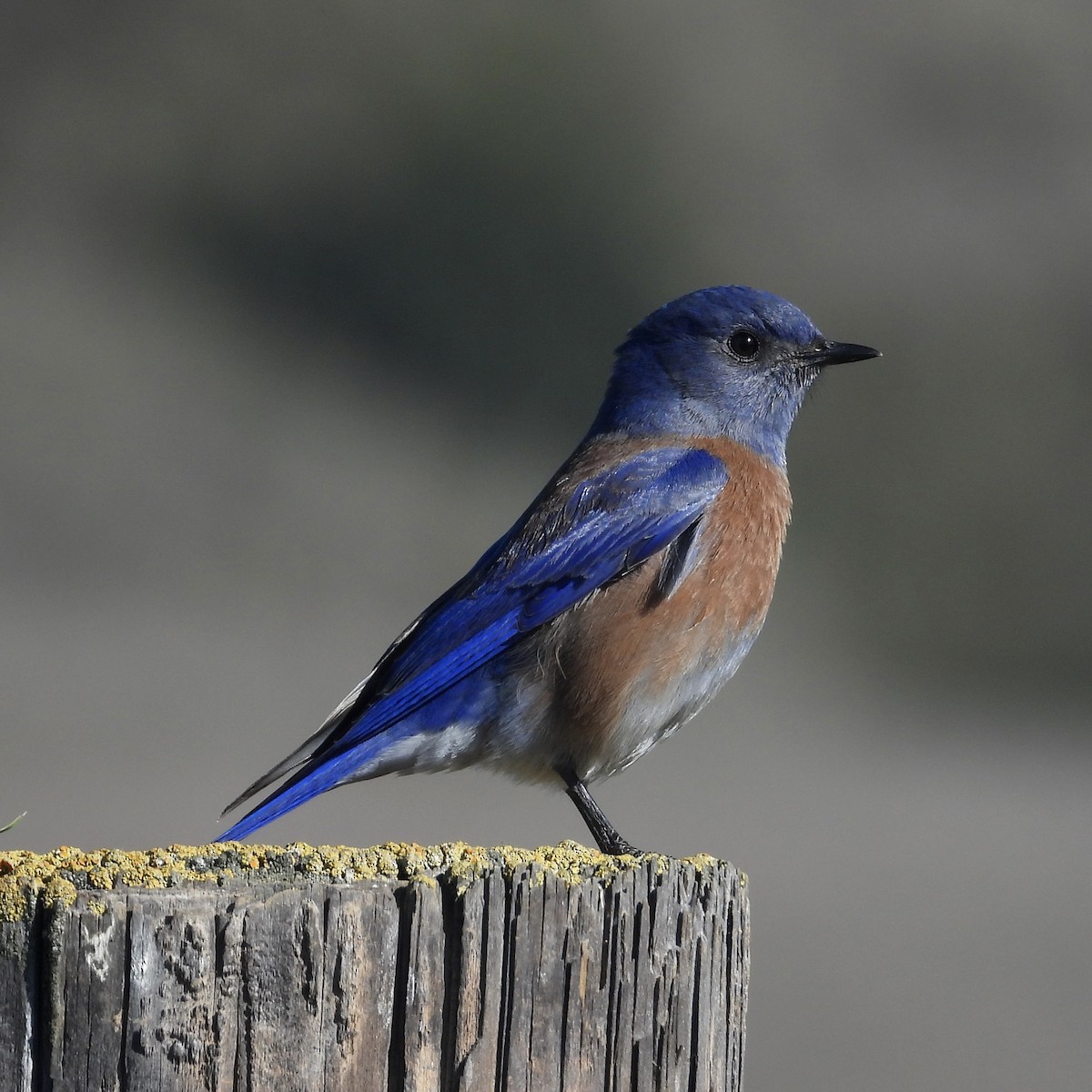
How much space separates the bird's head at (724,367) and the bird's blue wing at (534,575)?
348 mm

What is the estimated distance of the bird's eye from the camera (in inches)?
223

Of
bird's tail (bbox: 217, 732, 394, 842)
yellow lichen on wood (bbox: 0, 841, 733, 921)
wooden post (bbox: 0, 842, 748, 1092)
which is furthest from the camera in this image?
bird's tail (bbox: 217, 732, 394, 842)

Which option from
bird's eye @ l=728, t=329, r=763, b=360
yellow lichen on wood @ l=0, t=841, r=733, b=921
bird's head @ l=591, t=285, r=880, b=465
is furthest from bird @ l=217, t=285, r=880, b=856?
yellow lichen on wood @ l=0, t=841, r=733, b=921

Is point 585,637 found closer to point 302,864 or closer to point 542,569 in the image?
point 542,569

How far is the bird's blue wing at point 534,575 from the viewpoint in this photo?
4.89 meters

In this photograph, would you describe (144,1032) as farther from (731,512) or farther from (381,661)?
(731,512)

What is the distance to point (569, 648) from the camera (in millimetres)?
4898

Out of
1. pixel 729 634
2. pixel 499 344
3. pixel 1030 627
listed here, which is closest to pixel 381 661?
pixel 729 634

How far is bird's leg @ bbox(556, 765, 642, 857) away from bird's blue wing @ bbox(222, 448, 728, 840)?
0.42 m

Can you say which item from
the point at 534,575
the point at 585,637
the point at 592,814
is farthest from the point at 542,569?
the point at 592,814

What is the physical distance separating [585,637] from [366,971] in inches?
95.0

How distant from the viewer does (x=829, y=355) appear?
5707mm

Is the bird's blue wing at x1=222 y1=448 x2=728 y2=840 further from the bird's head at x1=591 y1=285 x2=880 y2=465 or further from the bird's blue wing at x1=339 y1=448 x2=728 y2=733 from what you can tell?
the bird's head at x1=591 y1=285 x2=880 y2=465

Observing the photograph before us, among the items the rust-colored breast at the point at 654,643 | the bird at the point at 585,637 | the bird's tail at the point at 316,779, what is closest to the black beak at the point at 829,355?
the bird at the point at 585,637
